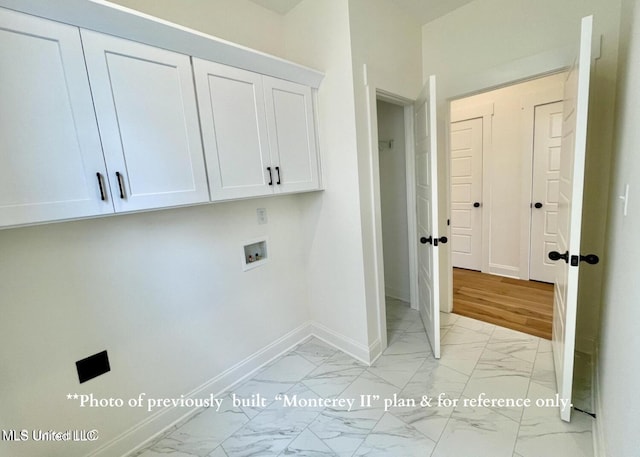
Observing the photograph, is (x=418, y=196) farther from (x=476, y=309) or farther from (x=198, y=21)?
(x=198, y=21)

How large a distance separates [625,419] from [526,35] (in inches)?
92.1

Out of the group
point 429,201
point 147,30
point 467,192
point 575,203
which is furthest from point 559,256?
point 467,192

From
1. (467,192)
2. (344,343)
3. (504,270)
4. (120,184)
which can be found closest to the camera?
(120,184)

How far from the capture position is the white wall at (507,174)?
3.34 m

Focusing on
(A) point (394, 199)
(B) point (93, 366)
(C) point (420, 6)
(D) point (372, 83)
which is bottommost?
(B) point (93, 366)

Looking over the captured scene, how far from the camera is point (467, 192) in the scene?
12.8 ft

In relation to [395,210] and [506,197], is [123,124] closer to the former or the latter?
[395,210]

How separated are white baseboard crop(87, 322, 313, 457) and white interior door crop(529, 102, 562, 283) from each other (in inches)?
114

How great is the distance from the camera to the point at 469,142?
12.4ft

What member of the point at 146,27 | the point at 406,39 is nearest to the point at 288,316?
the point at 146,27

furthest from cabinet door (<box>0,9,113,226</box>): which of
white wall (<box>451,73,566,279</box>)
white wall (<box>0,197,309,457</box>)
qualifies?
white wall (<box>451,73,566,279</box>)

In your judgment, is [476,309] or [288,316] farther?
[476,309]

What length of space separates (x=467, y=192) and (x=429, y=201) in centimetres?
227

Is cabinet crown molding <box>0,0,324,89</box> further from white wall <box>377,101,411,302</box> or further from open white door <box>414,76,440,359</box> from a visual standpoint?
white wall <box>377,101,411,302</box>
